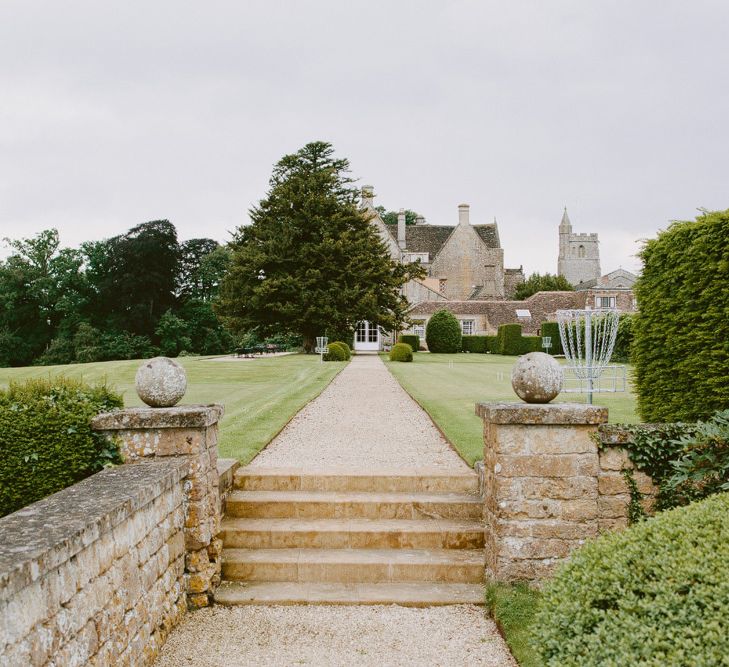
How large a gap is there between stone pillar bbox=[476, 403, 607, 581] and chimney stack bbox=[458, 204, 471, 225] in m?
58.3

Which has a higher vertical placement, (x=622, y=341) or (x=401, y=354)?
(x=622, y=341)

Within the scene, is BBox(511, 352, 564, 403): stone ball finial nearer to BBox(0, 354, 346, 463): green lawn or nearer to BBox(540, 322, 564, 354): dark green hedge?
BBox(0, 354, 346, 463): green lawn

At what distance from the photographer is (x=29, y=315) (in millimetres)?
49188

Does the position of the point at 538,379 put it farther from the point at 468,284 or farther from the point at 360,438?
the point at 468,284

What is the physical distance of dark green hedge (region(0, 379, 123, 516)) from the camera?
4664mm

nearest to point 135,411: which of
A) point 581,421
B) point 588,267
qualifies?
point 581,421

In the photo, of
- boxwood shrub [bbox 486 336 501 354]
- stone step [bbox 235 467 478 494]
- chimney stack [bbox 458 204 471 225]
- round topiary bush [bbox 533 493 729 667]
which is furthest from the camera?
chimney stack [bbox 458 204 471 225]

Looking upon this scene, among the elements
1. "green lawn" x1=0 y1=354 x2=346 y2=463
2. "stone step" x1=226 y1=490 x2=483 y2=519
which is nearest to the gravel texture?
"stone step" x1=226 y1=490 x2=483 y2=519

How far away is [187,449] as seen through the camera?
201 inches

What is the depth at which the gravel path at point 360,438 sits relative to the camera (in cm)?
741

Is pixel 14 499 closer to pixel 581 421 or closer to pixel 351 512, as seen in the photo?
pixel 351 512

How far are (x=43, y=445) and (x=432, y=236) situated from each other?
6046cm

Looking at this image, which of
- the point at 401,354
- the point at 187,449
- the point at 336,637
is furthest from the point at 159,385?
the point at 401,354

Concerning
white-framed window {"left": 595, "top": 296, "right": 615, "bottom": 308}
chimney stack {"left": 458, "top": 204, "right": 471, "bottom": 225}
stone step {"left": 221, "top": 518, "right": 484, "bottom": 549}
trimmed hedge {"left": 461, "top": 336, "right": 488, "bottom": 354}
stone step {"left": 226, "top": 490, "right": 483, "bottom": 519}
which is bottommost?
stone step {"left": 221, "top": 518, "right": 484, "bottom": 549}
